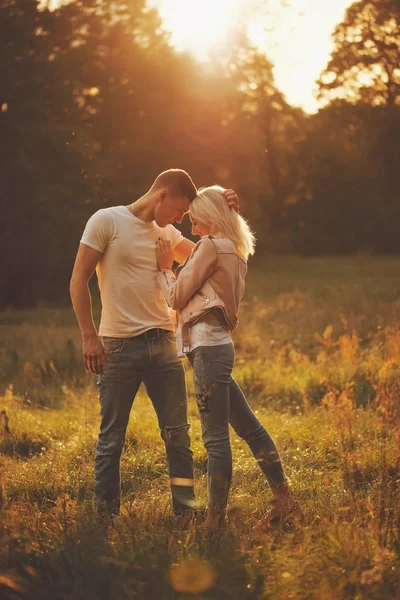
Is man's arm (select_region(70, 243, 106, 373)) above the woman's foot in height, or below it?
above

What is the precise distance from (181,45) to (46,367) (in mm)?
23796

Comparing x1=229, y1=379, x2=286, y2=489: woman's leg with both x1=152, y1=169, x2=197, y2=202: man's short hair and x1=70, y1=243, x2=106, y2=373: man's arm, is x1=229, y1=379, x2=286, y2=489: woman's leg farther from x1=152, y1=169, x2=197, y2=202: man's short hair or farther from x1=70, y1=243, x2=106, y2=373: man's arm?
x1=152, y1=169, x2=197, y2=202: man's short hair

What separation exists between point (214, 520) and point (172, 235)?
1.73 meters

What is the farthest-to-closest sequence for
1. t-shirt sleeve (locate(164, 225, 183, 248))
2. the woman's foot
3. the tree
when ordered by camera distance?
the tree
t-shirt sleeve (locate(164, 225, 183, 248))
the woman's foot

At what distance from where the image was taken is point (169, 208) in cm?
475

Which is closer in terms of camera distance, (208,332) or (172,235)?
(208,332)

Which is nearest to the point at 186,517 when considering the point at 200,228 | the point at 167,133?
the point at 200,228

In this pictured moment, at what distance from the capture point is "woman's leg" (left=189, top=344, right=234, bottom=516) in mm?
4480

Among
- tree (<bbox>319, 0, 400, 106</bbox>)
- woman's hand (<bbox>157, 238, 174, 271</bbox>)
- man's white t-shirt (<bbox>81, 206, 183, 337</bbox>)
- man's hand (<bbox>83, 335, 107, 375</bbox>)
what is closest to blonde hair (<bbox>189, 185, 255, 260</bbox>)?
woman's hand (<bbox>157, 238, 174, 271</bbox>)

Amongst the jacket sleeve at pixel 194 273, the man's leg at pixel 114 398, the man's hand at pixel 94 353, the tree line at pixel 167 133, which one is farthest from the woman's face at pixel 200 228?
the tree line at pixel 167 133

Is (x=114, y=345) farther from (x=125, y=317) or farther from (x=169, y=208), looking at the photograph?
(x=169, y=208)

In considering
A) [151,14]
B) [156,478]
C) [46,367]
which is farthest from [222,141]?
[156,478]

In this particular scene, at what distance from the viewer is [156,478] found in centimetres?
623

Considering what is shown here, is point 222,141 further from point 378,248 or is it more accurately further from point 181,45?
point 378,248
